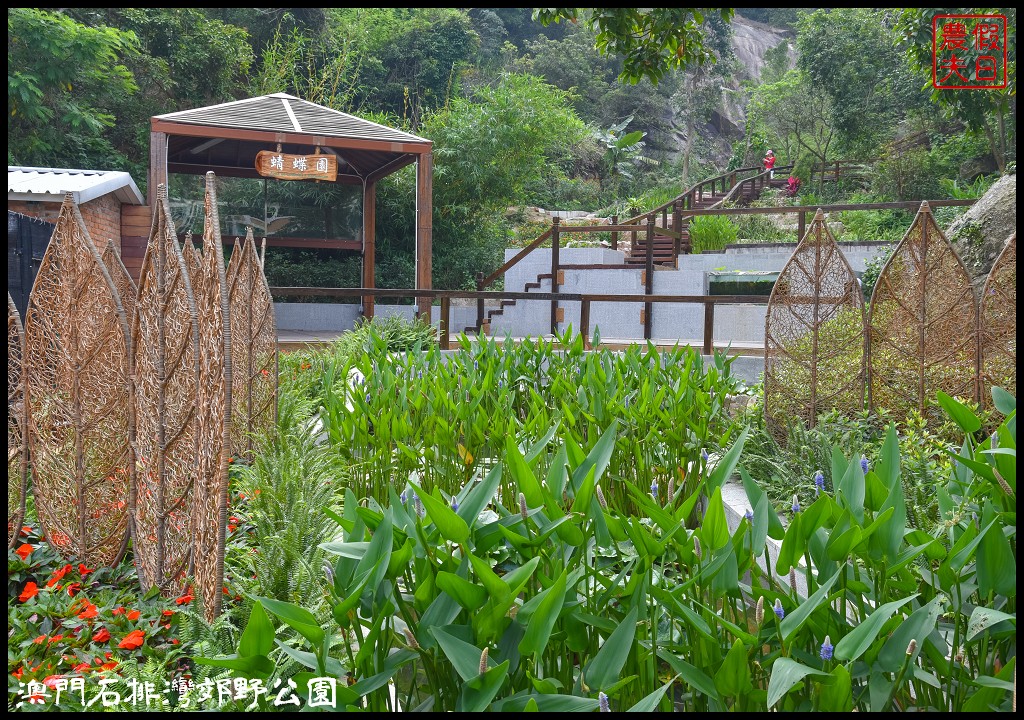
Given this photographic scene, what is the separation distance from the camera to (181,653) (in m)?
2.38

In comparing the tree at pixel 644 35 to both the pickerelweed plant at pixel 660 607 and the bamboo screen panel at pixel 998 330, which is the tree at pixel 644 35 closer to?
the bamboo screen panel at pixel 998 330

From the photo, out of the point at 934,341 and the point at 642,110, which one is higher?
the point at 642,110

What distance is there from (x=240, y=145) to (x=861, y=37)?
1802cm

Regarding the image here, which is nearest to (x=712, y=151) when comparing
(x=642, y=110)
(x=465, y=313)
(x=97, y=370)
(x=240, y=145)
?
(x=642, y=110)

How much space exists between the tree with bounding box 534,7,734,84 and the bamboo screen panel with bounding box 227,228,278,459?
2477mm

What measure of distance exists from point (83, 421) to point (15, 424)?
2.17 feet

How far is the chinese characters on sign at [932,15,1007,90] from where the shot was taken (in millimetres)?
7152

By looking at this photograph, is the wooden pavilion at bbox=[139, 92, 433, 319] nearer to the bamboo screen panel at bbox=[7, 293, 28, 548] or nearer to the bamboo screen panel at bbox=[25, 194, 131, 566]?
the bamboo screen panel at bbox=[7, 293, 28, 548]

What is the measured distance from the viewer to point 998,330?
185 inches

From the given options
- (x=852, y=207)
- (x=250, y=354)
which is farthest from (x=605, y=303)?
(x=250, y=354)

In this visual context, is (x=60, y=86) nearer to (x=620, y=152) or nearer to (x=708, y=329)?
(x=708, y=329)

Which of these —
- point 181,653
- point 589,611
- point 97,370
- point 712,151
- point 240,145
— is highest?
point 712,151

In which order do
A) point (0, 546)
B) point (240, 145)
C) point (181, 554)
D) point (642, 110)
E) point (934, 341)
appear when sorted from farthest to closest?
1. point (642, 110)
2. point (240, 145)
3. point (934, 341)
4. point (181, 554)
5. point (0, 546)

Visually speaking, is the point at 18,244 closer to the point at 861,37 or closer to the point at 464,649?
the point at 464,649
